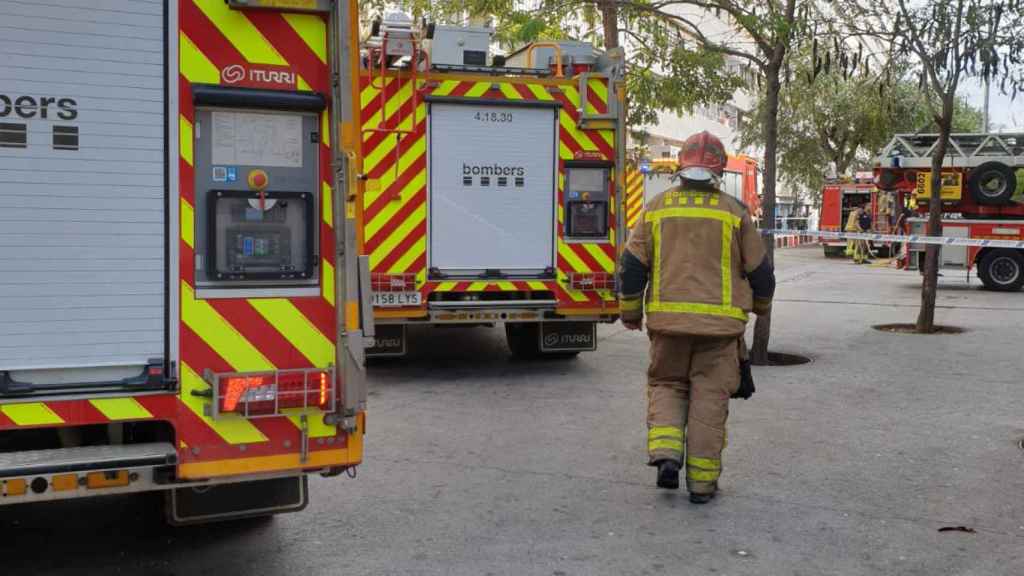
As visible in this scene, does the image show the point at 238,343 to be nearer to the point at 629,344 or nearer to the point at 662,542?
the point at 662,542

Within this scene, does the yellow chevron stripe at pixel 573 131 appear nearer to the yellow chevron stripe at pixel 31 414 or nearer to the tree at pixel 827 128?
the yellow chevron stripe at pixel 31 414

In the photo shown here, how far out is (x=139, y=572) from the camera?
4297 millimetres

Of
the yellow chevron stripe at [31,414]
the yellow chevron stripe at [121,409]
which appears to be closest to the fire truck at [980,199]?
the yellow chevron stripe at [121,409]

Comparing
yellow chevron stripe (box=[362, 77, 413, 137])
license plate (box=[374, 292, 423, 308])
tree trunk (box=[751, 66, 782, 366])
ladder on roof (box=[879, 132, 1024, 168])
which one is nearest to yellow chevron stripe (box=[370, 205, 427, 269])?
license plate (box=[374, 292, 423, 308])

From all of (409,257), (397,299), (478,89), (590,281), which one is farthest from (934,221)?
(397,299)

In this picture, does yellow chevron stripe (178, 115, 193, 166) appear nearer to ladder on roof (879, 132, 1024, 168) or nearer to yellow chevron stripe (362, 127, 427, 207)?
yellow chevron stripe (362, 127, 427, 207)

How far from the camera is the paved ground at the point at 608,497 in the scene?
448 centimetres

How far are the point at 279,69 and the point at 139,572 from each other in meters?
2.12

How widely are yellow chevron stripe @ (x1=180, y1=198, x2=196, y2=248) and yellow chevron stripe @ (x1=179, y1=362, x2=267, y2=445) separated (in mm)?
429

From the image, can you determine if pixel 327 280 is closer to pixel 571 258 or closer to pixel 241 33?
pixel 241 33

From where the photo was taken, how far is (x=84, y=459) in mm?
3430

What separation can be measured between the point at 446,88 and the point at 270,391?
17.9 ft

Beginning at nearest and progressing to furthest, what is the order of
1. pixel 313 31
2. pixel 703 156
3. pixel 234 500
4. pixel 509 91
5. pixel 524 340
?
pixel 313 31 → pixel 234 500 → pixel 703 156 → pixel 509 91 → pixel 524 340

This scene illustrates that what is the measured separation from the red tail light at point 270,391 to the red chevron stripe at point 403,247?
5038 mm
